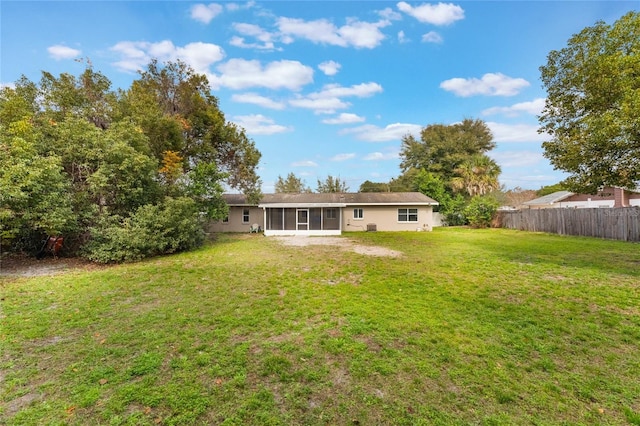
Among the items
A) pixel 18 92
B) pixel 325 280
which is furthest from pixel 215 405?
pixel 18 92

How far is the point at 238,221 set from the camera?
890 inches

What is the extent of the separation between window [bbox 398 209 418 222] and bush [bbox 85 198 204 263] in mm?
14202

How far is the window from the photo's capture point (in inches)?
840

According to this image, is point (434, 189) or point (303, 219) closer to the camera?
point (303, 219)

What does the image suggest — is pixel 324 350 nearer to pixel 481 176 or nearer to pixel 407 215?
pixel 407 215

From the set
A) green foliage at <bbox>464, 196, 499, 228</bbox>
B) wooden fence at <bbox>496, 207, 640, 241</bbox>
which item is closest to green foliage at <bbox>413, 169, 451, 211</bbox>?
green foliage at <bbox>464, 196, 499, 228</bbox>

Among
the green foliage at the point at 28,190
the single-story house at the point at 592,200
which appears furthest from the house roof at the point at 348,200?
the green foliage at the point at 28,190

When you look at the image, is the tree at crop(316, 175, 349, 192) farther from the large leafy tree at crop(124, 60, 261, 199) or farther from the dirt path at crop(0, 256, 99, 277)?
the dirt path at crop(0, 256, 99, 277)

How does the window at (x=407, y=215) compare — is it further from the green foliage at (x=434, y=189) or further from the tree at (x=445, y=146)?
the tree at (x=445, y=146)

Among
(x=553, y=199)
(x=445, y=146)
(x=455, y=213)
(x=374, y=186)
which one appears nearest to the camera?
(x=455, y=213)

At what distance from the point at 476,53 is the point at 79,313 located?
18.6 metres

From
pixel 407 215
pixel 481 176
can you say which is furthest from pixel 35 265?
pixel 481 176

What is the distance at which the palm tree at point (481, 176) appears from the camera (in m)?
27.2

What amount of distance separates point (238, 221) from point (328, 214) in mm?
7608
